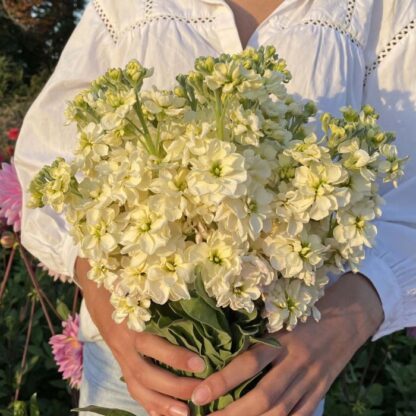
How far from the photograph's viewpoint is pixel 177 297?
2.12 feet

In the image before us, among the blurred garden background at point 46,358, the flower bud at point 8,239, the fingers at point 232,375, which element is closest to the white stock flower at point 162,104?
the fingers at point 232,375

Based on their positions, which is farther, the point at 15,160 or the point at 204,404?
the point at 15,160

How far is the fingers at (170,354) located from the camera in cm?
76

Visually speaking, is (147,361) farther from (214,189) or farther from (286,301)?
(214,189)

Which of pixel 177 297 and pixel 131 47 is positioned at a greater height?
pixel 131 47

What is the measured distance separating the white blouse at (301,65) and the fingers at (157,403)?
0.88ft

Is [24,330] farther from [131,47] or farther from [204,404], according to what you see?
[204,404]

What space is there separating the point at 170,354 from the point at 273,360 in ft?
0.47

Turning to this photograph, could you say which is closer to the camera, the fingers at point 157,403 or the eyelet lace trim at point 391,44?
the fingers at point 157,403

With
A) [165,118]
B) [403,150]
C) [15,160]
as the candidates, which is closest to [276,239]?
[165,118]

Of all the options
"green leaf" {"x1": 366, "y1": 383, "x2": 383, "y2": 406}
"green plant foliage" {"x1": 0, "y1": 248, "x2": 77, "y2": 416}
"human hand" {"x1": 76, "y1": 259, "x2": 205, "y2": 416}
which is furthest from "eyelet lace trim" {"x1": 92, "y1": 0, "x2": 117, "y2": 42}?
"green leaf" {"x1": 366, "y1": 383, "x2": 383, "y2": 406}

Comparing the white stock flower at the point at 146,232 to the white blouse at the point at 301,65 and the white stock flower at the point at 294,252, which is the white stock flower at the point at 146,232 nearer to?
the white stock flower at the point at 294,252

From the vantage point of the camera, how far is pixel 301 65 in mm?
1037

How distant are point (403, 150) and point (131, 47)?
1.68 ft
